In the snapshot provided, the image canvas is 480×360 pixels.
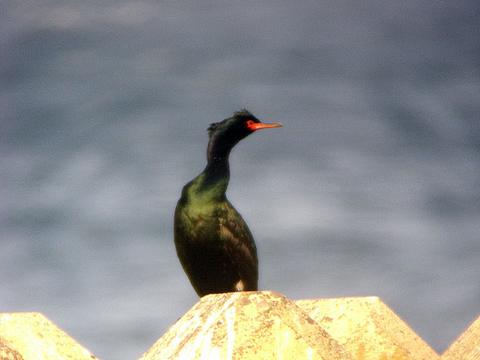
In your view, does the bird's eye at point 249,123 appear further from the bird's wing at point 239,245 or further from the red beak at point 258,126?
the bird's wing at point 239,245

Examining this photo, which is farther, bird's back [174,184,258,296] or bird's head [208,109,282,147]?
bird's head [208,109,282,147]

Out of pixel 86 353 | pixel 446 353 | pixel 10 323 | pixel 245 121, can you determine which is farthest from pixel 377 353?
pixel 245 121

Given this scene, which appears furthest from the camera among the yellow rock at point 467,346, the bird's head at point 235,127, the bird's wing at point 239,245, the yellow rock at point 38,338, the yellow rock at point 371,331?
the bird's head at point 235,127

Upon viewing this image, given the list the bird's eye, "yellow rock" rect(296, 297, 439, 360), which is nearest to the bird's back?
the bird's eye

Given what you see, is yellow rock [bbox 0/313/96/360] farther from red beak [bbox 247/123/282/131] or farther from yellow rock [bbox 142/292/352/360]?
red beak [bbox 247/123/282/131]

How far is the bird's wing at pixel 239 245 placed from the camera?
1070 centimetres

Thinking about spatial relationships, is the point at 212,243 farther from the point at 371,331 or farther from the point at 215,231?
the point at 371,331

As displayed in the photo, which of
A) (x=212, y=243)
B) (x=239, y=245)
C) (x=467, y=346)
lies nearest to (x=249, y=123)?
(x=239, y=245)

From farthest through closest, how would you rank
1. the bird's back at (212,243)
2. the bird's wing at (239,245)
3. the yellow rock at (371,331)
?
the bird's wing at (239,245)
the bird's back at (212,243)
the yellow rock at (371,331)

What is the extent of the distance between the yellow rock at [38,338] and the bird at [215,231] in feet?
9.99

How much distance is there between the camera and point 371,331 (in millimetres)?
8328

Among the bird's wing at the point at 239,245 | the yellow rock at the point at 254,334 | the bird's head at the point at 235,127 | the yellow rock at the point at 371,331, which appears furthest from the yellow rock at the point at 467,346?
the bird's head at the point at 235,127

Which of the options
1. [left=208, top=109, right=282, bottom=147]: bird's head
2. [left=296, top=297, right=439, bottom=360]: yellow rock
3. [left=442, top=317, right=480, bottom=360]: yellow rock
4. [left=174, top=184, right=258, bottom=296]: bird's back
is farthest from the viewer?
[left=208, top=109, right=282, bottom=147]: bird's head

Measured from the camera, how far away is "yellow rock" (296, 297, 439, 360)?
8219 mm
